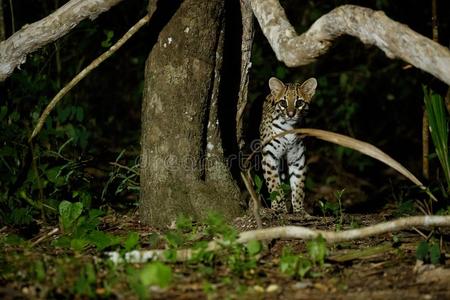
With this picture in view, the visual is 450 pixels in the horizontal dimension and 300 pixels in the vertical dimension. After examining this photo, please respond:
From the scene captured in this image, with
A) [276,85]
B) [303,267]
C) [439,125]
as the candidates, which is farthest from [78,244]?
[276,85]

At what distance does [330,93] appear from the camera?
10.8 meters

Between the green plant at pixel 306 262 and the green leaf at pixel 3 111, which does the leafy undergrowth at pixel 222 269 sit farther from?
the green leaf at pixel 3 111

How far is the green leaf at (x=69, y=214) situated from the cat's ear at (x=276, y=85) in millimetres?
3158

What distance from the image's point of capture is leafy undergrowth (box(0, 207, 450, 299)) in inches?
161

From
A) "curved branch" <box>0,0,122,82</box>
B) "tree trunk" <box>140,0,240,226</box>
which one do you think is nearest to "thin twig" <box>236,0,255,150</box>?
"tree trunk" <box>140,0,240,226</box>

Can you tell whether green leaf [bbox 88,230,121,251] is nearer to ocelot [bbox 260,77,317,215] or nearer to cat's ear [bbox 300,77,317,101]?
ocelot [bbox 260,77,317,215]

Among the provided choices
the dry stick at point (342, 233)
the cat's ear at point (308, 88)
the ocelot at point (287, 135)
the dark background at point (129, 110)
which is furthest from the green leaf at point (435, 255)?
the cat's ear at point (308, 88)

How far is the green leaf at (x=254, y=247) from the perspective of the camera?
15.2 ft

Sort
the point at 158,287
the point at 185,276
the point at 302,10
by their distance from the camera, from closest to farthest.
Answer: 1. the point at 158,287
2. the point at 185,276
3. the point at 302,10

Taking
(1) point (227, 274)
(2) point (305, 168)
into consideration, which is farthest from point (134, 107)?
(1) point (227, 274)

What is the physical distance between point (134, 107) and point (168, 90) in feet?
23.8

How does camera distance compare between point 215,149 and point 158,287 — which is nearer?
point 158,287

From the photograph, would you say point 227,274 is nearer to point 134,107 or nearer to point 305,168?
point 305,168

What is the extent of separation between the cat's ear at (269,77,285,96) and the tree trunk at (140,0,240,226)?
6.48 feet
